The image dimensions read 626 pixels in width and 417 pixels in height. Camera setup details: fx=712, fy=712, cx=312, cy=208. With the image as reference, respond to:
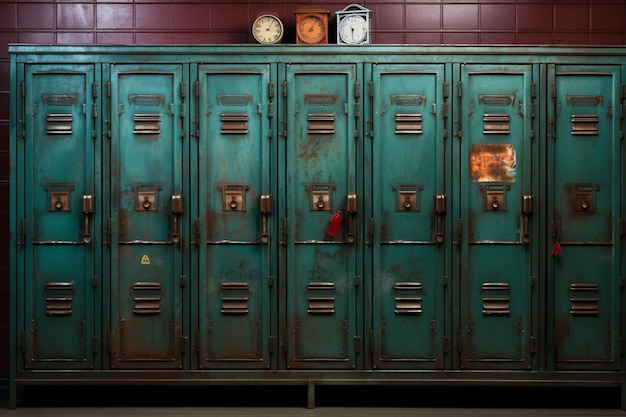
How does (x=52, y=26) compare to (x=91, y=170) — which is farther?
(x=52, y=26)

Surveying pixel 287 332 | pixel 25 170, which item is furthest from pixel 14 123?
pixel 287 332

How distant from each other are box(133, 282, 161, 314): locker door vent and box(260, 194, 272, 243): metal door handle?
27.8 inches

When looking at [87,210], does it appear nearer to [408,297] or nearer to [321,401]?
[321,401]

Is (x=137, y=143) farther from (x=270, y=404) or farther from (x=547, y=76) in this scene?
(x=547, y=76)

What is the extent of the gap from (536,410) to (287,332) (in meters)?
1.63

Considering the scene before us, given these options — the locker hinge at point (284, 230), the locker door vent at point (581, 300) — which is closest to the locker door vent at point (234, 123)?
the locker hinge at point (284, 230)

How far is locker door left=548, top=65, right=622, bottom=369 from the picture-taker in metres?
4.27

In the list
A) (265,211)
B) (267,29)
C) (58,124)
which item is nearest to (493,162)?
(265,211)

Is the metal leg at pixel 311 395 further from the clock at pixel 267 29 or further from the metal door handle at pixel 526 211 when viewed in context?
the clock at pixel 267 29

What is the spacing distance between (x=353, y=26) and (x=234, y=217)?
4.71ft

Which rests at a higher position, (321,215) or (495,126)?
(495,126)

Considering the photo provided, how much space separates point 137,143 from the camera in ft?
14.1

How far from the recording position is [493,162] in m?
4.28

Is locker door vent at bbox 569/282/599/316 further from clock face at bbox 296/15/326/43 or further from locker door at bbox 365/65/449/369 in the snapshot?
clock face at bbox 296/15/326/43
